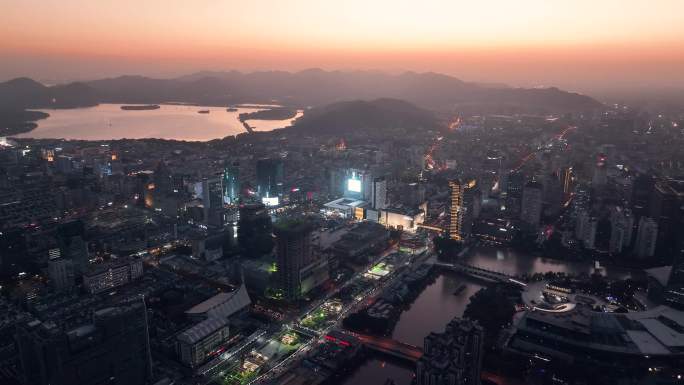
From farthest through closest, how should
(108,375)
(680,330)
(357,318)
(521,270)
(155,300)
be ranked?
(521,270), (155,300), (357,318), (680,330), (108,375)

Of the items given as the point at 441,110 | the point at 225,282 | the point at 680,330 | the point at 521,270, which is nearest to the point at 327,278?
the point at 225,282

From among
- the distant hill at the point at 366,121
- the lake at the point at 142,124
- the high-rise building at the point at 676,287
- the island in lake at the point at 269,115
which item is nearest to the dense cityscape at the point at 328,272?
the high-rise building at the point at 676,287

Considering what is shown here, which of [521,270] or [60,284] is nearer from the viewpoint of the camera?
[60,284]

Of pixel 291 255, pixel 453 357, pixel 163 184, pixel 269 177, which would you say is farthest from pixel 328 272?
pixel 163 184

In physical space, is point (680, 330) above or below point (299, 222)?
below

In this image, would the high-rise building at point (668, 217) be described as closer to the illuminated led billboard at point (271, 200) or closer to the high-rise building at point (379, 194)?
the high-rise building at point (379, 194)

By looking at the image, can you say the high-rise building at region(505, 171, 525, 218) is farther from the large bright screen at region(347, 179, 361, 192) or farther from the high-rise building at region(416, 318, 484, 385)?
the high-rise building at region(416, 318, 484, 385)

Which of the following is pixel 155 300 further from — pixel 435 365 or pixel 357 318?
pixel 435 365
